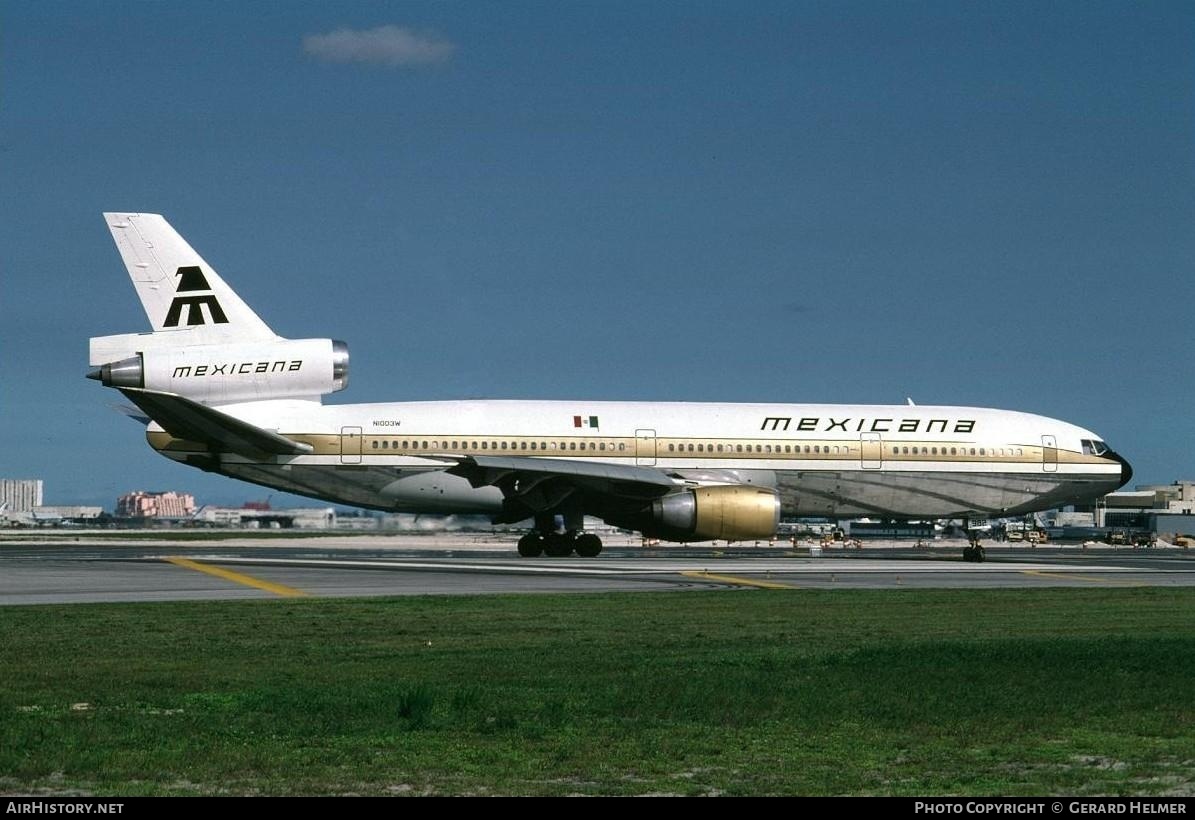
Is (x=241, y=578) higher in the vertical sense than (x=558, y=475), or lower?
lower

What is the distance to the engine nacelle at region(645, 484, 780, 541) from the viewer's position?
33.8 meters

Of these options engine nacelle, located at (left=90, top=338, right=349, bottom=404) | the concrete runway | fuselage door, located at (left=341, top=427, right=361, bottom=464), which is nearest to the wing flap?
the concrete runway

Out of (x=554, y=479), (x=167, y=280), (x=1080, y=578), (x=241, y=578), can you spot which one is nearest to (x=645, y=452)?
(x=554, y=479)

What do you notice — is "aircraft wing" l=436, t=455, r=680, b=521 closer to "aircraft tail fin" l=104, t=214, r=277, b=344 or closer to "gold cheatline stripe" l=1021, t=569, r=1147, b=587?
"aircraft tail fin" l=104, t=214, r=277, b=344

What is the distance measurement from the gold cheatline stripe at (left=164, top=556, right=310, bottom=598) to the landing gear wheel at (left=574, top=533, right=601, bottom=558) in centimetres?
1010

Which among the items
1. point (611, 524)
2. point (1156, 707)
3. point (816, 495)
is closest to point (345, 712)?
point (1156, 707)

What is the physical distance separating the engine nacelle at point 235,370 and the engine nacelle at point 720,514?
31.3 feet

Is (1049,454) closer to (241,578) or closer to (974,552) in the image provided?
(974,552)

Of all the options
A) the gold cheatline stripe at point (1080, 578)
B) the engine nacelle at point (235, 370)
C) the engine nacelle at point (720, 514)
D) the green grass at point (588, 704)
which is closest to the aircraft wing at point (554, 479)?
the engine nacelle at point (720, 514)

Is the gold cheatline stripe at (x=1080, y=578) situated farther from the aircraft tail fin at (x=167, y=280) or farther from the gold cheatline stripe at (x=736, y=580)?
the aircraft tail fin at (x=167, y=280)

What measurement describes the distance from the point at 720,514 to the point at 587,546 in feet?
17.1

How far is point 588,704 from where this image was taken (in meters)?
10.9

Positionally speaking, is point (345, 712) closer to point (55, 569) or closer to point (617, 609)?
point (617, 609)

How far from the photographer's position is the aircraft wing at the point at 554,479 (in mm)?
34125
